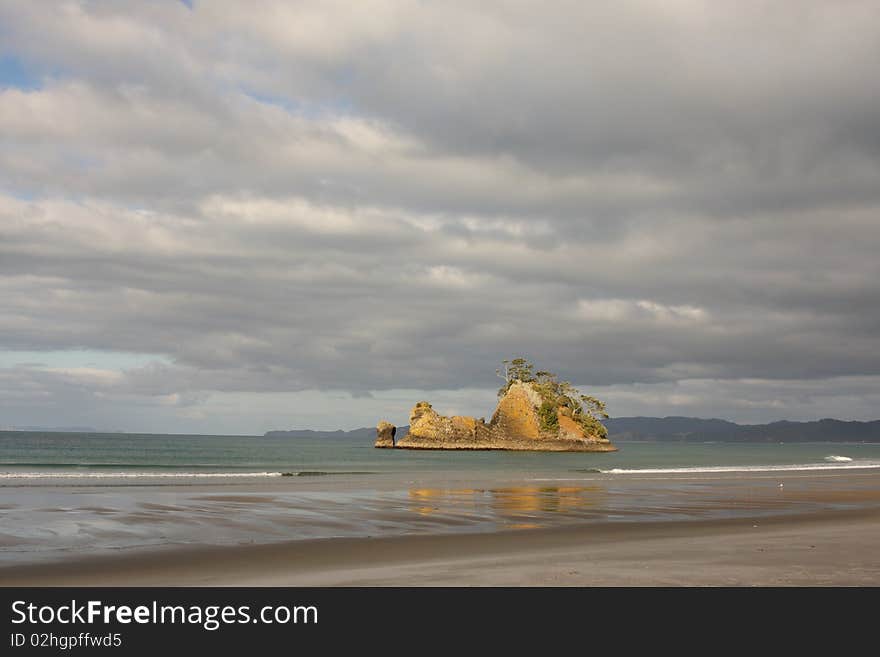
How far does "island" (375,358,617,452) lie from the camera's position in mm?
162000

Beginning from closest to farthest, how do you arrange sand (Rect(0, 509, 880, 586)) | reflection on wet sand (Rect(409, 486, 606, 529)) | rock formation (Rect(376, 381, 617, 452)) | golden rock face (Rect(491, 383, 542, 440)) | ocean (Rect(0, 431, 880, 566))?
1. sand (Rect(0, 509, 880, 586))
2. ocean (Rect(0, 431, 880, 566))
3. reflection on wet sand (Rect(409, 486, 606, 529))
4. rock formation (Rect(376, 381, 617, 452))
5. golden rock face (Rect(491, 383, 542, 440))

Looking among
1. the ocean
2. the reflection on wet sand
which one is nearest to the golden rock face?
the ocean

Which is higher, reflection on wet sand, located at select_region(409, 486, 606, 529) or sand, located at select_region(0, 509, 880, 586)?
sand, located at select_region(0, 509, 880, 586)

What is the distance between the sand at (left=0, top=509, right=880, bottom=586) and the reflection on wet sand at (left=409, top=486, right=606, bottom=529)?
15.6 ft

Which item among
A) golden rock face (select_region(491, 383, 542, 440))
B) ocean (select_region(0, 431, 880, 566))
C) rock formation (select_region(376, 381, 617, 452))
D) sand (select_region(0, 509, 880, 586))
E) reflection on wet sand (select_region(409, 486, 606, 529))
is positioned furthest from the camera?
golden rock face (select_region(491, 383, 542, 440))

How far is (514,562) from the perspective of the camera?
1465 cm

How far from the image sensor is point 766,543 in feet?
57.5

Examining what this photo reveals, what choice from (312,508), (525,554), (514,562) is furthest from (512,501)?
(514,562)

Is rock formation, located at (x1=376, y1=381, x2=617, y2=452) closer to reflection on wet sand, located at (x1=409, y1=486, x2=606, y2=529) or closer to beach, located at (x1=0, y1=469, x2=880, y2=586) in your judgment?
reflection on wet sand, located at (x1=409, y1=486, x2=606, y2=529)

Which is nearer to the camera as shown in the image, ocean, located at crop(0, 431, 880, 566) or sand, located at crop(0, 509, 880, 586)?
sand, located at crop(0, 509, 880, 586)
